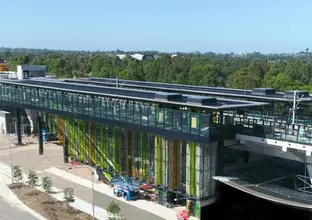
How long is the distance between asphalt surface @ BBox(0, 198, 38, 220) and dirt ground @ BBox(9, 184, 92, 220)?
0.86m

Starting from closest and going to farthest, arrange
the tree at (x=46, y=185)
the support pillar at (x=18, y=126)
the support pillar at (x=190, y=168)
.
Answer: the support pillar at (x=190, y=168) → the tree at (x=46, y=185) → the support pillar at (x=18, y=126)

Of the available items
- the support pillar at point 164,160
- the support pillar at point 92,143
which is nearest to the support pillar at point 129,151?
the support pillar at point 164,160

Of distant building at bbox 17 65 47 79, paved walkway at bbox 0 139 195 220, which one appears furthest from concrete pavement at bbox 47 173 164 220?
distant building at bbox 17 65 47 79

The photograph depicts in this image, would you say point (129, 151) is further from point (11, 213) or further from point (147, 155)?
point (11, 213)

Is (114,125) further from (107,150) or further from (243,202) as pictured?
(243,202)

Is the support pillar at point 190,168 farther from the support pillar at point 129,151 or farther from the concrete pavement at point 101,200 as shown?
the support pillar at point 129,151

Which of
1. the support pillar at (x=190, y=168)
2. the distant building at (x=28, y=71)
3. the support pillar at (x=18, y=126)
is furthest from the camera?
the distant building at (x=28, y=71)

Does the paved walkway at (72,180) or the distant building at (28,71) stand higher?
the distant building at (28,71)

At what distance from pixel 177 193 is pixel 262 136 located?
313 inches

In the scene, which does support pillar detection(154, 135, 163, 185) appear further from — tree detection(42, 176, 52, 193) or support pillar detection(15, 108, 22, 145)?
support pillar detection(15, 108, 22, 145)

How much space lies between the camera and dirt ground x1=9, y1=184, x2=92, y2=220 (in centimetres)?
3011

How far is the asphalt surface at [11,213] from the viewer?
99.6 ft

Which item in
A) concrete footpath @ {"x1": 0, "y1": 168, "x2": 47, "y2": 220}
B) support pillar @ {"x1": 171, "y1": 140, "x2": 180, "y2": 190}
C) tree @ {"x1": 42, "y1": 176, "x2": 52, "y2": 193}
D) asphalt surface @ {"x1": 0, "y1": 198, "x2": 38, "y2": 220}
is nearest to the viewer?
asphalt surface @ {"x1": 0, "y1": 198, "x2": 38, "y2": 220}

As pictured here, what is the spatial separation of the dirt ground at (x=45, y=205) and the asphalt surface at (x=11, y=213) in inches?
33.8
